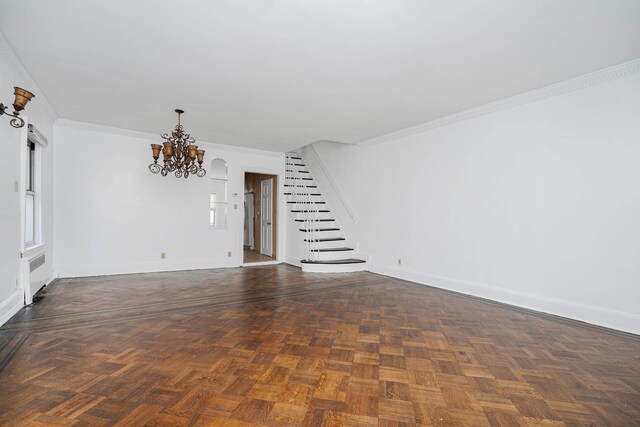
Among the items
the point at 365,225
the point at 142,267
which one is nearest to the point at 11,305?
the point at 142,267

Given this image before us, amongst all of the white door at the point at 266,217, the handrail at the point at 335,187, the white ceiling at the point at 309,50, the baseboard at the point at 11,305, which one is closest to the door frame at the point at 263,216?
the white door at the point at 266,217

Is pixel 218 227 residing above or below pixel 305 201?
below

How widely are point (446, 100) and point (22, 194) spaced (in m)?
4.99

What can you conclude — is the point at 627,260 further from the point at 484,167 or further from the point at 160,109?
the point at 160,109

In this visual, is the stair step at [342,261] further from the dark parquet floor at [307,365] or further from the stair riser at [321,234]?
the dark parquet floor at [307,365]

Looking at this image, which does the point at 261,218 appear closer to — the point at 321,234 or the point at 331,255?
the point at 321,234

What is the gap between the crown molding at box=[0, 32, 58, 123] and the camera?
291 centimetres

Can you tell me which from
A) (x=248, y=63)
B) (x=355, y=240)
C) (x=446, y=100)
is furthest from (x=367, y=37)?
(x=355, y=240)

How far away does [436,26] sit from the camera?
2.56 m

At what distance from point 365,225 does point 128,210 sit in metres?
4.32

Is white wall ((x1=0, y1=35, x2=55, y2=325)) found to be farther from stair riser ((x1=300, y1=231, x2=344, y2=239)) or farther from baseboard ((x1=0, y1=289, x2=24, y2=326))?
stair riser ((x1=300, y1=231, x2=344, y2=239))

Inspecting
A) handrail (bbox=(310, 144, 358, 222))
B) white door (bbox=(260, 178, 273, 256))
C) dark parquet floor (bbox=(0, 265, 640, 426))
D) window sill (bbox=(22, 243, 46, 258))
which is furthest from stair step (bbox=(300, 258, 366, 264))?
window sill (bbox=(22, 243, 46, 258))

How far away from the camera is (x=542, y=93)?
12.5 ft

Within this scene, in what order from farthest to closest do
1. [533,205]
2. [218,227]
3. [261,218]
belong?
[261,218], [218,227], [533,205]
